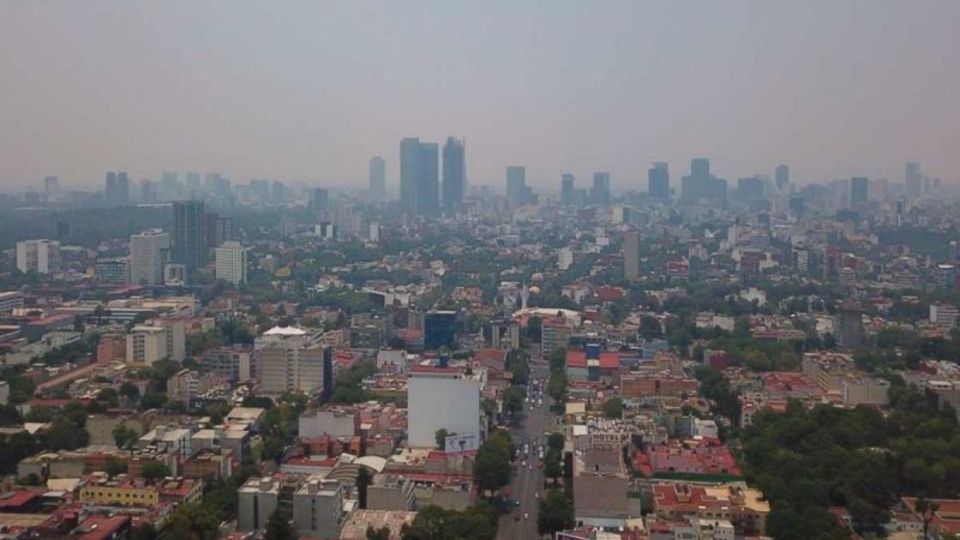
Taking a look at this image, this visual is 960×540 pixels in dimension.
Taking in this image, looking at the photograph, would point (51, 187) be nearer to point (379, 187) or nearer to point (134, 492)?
point (134, 492)

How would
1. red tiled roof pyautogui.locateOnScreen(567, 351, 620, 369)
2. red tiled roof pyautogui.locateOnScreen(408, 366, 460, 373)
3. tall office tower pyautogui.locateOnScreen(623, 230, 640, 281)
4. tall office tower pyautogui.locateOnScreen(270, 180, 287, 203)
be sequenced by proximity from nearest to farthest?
→ red tiled roof pyautogui.locateOnScreen(408, 366, 460, 373) → red tiled roof pyautogui.locateOnScreen(567, 351, 620, 369) → tall office tower pyautogui.locateOnScreen(623, 230, 640, 281) → tall office tower pyautogui.locateOnScreen(270, 180, 287, 203)

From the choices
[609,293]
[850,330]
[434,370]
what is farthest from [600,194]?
[434,370]

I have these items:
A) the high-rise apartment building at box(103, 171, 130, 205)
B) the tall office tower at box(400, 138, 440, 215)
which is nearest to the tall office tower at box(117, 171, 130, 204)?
the high-rise apartment building at box(103, 171, 130, 205)

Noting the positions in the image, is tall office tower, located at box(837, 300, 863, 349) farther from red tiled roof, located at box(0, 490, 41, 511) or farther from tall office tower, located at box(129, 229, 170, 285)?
tall office tower, located at box(129, 229, 170, 285)

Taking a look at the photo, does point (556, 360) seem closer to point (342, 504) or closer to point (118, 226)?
point (342, 504)

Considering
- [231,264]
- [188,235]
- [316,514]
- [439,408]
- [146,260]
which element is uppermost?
[188,235]
